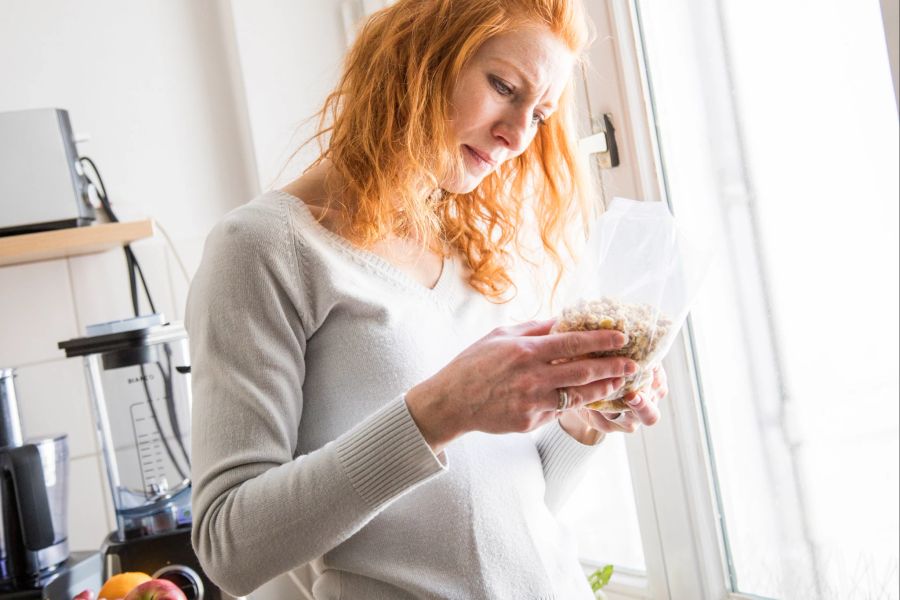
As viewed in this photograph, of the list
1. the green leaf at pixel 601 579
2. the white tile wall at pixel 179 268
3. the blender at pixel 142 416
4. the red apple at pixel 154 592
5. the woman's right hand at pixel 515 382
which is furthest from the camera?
the white tile wall at pixel 179 268

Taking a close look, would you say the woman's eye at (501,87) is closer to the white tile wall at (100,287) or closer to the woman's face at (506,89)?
the woman's face at (506,89)

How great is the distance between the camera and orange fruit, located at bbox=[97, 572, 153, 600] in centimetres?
122

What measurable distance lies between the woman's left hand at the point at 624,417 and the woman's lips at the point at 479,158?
284 millimetres

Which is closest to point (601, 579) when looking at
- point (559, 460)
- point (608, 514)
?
point (608, 514)

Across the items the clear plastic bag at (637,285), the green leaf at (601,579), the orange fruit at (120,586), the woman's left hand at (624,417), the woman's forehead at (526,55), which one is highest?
the woman's forehead at (526,55)

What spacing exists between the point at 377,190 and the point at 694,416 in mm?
592

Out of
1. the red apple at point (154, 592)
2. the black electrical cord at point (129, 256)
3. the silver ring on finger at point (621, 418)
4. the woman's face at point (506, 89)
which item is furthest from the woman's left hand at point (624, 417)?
the black electrical cord at point (129, 256)

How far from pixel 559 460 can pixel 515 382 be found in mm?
335

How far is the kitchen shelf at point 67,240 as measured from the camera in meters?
1.50

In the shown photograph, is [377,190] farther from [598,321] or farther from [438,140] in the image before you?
[598,321]

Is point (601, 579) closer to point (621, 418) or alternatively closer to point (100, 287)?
point (621, 418)

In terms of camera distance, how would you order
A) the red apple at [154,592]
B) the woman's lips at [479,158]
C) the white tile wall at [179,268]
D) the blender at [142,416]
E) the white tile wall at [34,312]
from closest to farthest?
the woman's lips at [479,158], the red apple at [154,592], the blender at [142,416], the white tile wall at [34,312], the white tile wall at [179,268]

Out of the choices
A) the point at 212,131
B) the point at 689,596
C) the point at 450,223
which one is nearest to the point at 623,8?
the point at 450,223

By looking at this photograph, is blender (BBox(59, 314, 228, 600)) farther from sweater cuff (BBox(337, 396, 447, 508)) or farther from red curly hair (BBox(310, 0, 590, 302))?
sweater cuff (BBox(337, 396, 447, 508))
